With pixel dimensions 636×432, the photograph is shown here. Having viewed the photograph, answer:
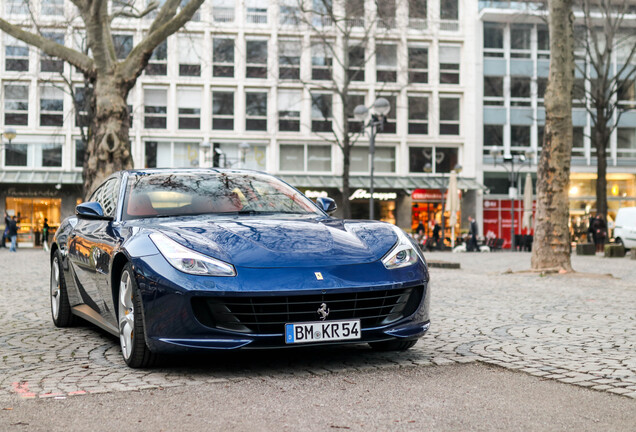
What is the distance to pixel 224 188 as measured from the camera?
6.18m

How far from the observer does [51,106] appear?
4638 centimetres

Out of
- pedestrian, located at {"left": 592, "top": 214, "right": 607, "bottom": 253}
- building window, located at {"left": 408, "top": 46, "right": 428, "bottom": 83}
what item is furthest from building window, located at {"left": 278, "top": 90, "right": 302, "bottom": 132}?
pedestrian, located at {"left": 592, "top": 214, "right": 607, "bottom": 253}

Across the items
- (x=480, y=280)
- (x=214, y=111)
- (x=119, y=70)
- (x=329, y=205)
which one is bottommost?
(x=480, y=280)

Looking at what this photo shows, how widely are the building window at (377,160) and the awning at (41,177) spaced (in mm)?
15620

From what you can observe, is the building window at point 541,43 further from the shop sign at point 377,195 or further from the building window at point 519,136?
the shop sign at point 377,195

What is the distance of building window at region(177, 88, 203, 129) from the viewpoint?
46.3m

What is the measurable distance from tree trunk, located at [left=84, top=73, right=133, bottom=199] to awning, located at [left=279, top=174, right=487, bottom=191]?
27968 millimetres

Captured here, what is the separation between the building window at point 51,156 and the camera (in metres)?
45.8

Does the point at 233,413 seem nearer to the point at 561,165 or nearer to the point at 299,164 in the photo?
the point at 561,165

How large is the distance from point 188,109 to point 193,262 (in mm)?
42759

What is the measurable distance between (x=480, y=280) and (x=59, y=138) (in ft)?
122

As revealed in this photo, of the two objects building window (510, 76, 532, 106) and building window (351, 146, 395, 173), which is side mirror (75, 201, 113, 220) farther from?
building window (510, 76, 532, 106)

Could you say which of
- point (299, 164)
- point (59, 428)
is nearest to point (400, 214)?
point (299, 164)

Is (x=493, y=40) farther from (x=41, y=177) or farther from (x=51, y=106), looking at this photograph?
(x=41, y=177)
